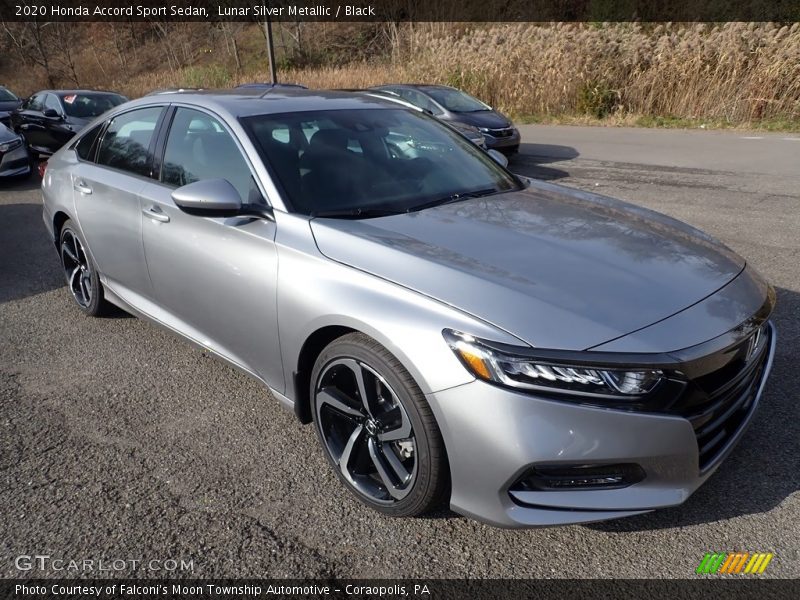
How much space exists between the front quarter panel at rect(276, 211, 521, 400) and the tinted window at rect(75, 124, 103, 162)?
2448mm

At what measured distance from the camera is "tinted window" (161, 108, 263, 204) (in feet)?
10.4

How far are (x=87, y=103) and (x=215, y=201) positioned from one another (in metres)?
11.8

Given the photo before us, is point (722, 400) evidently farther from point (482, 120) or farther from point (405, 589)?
point (482, 120)

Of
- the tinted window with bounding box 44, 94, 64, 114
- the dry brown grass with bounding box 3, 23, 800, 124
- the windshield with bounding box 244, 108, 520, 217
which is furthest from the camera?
the dry brown grass with bounding box 3, 23, 800, 124

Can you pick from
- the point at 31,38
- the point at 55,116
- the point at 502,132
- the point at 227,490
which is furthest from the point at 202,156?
the point at 31,38

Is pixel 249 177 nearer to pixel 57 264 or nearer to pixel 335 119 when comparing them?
pixel 335 119

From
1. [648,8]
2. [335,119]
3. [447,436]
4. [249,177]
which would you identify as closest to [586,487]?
[447,436]

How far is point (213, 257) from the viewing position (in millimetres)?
3182

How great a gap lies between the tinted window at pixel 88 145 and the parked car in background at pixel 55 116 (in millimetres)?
8162

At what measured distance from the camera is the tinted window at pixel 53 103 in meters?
12.3

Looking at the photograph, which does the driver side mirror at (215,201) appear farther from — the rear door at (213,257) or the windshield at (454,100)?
the windshield at (454,100)

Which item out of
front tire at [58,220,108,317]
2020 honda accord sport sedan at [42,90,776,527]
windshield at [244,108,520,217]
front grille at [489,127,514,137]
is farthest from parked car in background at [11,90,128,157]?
windshield at [244,108,520,217]

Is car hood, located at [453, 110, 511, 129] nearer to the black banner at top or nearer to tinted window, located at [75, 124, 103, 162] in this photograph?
tinted window, located at [75, 124, 103, 162]

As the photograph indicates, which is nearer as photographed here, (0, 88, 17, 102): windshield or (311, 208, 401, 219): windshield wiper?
(311, 208, 401, 219): windshield wiper
